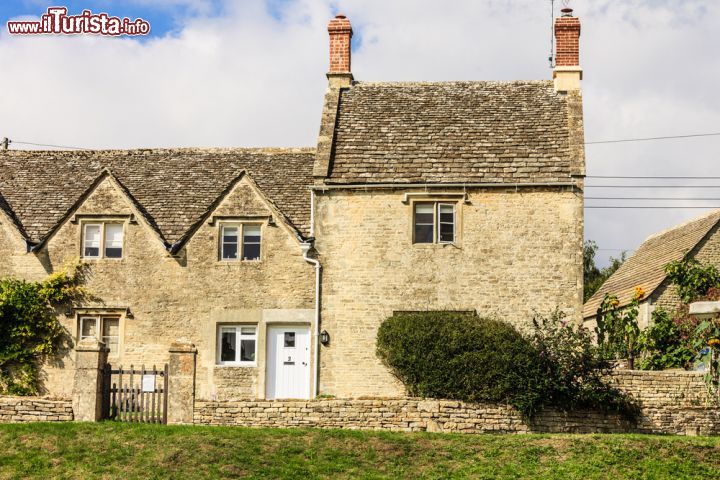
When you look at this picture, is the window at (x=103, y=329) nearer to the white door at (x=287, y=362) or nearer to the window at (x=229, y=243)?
the window at (x=229, y=243)

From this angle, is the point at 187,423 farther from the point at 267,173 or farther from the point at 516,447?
the point at 267,173

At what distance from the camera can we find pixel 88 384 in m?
20.8

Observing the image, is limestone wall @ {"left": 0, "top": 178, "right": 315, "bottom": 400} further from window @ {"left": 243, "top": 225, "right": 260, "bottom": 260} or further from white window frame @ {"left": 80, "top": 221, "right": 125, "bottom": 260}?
window @ {"left": 243, "top": 225, "right": 260, "bottom": 260}

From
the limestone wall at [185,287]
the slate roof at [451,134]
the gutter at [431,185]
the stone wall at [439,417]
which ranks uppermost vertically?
the slate roof at [451,134]

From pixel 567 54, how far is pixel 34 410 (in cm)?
1869

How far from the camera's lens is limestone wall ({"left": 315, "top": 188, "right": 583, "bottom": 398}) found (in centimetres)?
2617

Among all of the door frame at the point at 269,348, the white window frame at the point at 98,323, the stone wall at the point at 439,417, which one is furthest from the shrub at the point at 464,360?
the white window frame at the point at 98,323

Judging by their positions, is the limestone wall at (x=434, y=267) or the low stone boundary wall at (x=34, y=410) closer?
the low stone boundary wall at (x=34, y=410)

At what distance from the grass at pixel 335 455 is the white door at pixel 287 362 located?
23.6 feet

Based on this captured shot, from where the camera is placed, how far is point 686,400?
24047 millimetres

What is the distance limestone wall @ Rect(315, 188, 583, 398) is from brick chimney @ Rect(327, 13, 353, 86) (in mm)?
5474

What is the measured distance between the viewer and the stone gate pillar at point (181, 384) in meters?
20.8

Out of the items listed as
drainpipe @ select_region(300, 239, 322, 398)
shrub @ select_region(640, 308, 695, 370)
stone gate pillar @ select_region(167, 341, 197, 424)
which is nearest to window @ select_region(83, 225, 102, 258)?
drainpipe @ select_region(300, 239, 322, 398)

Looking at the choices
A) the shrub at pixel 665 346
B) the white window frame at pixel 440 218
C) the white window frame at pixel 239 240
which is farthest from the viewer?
the shrub at pixel 665 346
